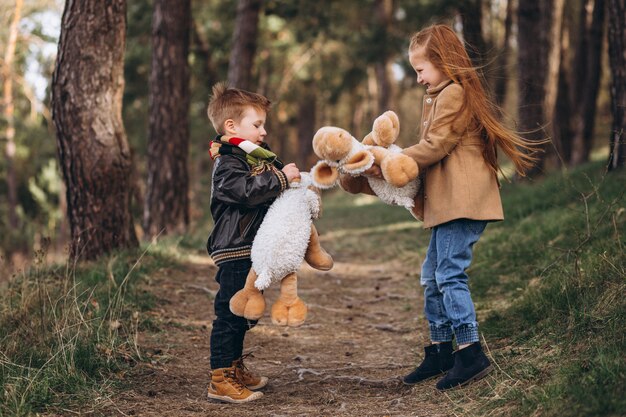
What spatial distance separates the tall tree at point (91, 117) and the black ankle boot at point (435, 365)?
3.71m

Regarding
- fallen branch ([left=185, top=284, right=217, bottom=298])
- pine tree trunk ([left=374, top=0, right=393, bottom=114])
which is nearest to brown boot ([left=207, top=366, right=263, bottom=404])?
fallen branch ([left=185, top=284, right=217, bottom=298])

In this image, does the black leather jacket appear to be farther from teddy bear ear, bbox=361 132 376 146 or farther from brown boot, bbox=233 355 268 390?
brown boot, bbox=233 355 268 390

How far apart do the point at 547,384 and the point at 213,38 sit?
16.1m

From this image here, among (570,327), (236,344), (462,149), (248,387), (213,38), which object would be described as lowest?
(248,387)

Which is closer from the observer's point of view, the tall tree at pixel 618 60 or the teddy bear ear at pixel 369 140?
the teddy bear ear at pixel 369 140

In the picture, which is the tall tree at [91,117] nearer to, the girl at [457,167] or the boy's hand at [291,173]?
the boy's hand at [291,173]

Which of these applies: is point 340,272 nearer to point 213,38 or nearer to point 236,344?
point 236,344

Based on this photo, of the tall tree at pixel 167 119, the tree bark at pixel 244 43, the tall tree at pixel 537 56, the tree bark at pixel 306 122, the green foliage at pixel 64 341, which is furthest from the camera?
the tree bark at pixel 306 122

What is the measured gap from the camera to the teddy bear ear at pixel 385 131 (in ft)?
13.6

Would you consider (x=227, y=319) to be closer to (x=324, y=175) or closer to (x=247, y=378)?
(x=247, y=378)

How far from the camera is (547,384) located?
3.35m

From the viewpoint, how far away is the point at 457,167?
4016mm

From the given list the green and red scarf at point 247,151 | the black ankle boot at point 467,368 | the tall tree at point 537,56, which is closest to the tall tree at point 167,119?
the tall tree at point 537,56

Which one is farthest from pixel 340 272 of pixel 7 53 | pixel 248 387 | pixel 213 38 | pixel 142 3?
pixel 7 53
